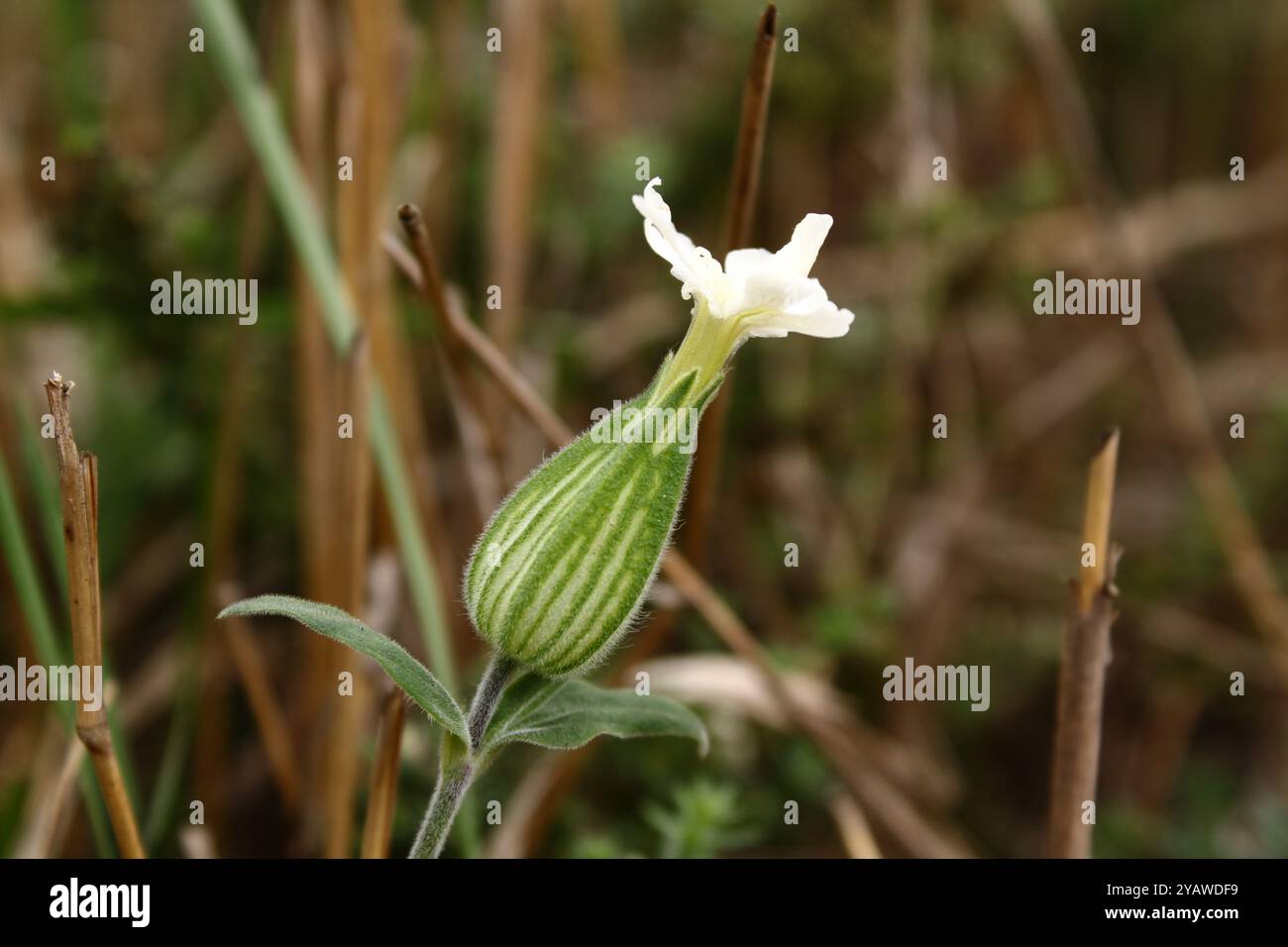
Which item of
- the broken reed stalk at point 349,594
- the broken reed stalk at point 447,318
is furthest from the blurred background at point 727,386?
the broken reed stalk at point 447,318

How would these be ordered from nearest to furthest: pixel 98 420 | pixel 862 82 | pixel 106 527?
pixel 106 527, pixel 98 420, pixel 862 82

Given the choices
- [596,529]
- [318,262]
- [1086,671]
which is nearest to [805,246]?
[596,529]

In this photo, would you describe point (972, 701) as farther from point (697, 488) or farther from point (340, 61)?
point (340, 61)

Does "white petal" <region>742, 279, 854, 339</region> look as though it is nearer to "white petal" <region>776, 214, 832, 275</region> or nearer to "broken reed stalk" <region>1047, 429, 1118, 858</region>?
"white petal" <region>776, 214, 832, 275</region>

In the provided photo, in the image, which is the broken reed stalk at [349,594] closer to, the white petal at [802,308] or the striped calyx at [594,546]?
the striped calyx at [594,546]
